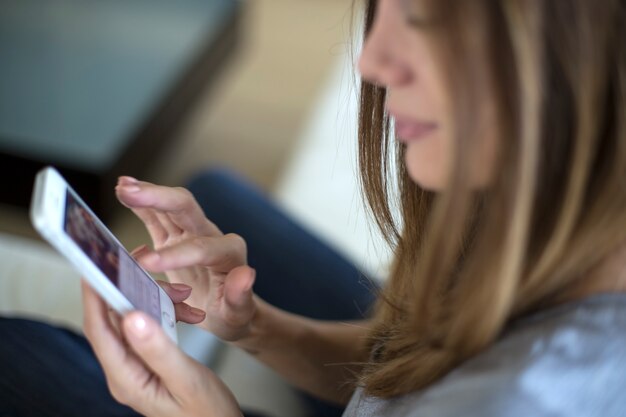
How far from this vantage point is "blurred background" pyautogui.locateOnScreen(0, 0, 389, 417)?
111 centimetres

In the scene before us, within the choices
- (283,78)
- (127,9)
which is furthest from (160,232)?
(283,78)

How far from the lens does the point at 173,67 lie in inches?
75.1

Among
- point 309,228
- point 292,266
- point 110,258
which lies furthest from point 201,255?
point 309,228

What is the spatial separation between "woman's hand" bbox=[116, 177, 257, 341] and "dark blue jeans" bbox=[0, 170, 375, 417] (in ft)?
0.52

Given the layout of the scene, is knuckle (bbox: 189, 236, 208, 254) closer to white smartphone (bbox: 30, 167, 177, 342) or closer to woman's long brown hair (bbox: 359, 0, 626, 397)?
white smartphone (bbox: 30, 167, 177, 342)

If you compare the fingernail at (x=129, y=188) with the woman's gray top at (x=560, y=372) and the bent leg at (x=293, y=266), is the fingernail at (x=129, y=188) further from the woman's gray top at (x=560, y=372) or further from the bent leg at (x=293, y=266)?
the bent leg at (x=293, y=266)

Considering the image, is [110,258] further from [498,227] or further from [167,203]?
[498,227]

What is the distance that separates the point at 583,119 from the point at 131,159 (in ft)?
4.03

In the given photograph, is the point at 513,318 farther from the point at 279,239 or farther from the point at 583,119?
the point at 279,239

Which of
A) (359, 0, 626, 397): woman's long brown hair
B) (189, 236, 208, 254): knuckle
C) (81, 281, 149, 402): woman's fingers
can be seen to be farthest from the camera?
(189, 236, 208, 254): knuckle

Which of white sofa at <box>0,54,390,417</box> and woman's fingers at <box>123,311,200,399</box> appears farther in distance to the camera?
white sofa at <box>0,54,390,417</box>

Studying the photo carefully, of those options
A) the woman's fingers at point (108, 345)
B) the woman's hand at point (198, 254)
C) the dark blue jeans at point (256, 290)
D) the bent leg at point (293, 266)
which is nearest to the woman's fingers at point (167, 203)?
the woman's hand at point (198, 254)

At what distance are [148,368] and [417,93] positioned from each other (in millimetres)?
292

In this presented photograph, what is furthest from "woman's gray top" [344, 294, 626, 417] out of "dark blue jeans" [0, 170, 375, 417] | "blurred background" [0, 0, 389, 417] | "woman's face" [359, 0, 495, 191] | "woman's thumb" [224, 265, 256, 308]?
"blurred background" [0, 0, 389, 417]
